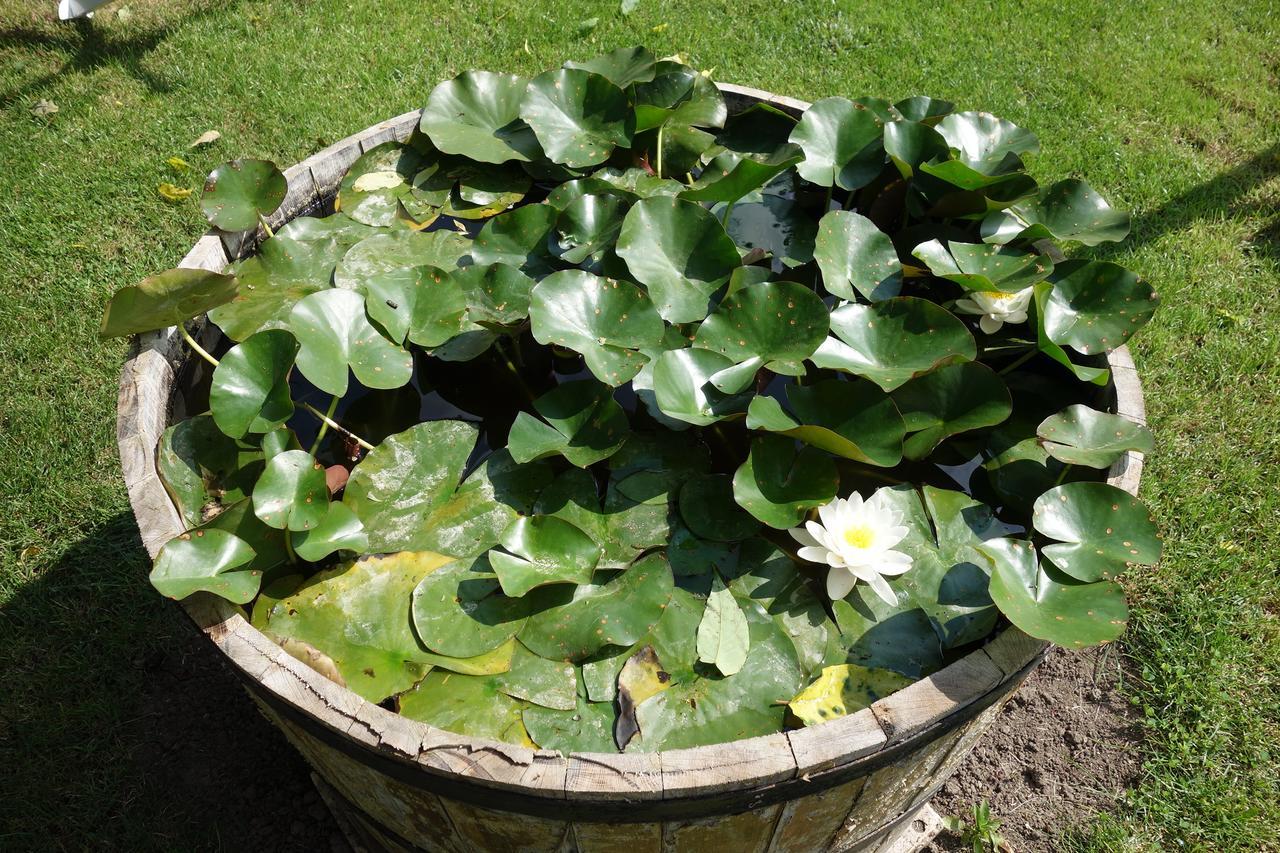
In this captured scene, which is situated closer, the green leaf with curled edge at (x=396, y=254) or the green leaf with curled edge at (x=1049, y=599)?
the green leaf with curled edge at (x=1049, y=599)

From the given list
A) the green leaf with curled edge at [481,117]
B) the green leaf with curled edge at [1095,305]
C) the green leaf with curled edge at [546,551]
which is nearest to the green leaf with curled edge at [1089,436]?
the green leaf with curled edge at [1095,305]

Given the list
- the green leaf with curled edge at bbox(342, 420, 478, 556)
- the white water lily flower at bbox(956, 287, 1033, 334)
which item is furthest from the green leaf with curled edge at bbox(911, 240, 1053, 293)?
the green leaf with curled edge at bbox(342, 420, 478, 556)

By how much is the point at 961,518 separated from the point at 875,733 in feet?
1.50

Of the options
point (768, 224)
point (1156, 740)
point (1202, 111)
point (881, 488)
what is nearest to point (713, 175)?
point (768, 224)

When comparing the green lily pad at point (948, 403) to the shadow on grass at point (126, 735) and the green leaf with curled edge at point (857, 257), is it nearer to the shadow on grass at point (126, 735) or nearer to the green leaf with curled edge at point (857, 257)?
the green leaf with curled edge at point (857, 257)

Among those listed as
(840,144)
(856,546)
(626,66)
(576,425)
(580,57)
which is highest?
(626,66)

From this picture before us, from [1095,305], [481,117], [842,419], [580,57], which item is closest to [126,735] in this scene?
[481,117]

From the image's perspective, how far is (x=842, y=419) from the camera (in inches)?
54.9

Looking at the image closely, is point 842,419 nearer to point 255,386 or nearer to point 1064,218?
point 1064,218

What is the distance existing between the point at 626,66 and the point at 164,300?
1.14m

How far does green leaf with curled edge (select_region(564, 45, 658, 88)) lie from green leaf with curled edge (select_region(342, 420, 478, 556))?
3.11 feet

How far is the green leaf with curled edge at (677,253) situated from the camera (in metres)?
1.58

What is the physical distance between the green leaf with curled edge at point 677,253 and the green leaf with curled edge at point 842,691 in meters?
0.65

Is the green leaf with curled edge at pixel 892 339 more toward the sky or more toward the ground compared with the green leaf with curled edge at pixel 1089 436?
more toward the sky
